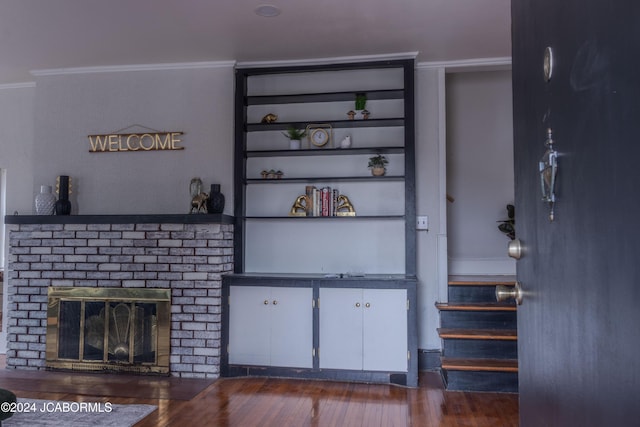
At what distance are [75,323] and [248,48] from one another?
273 centimetres

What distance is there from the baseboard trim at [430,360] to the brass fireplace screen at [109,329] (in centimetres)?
214

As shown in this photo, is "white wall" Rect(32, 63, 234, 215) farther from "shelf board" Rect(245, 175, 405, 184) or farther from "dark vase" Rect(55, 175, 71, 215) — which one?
"shelf board" Rect(245, 175, 405, 184)

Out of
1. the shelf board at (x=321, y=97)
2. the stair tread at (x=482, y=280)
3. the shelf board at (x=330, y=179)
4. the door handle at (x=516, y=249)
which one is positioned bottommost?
the stair tread at (x=482, y=280)

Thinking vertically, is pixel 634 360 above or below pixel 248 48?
below

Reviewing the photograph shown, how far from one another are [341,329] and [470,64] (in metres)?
2.54

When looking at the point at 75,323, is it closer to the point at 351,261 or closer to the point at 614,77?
the point at 351,261

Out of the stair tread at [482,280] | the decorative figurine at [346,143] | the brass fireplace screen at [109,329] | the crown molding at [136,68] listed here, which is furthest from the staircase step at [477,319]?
the crown molding at [136,68]

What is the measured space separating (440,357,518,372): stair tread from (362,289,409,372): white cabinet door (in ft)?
1.10

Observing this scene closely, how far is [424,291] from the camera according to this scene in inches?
162

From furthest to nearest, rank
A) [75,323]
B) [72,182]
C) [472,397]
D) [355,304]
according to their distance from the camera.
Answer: [72,182], [75,323], [355,304], [472,397]

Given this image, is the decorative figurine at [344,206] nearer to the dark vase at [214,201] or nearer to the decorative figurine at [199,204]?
the dark vase at [214,201]

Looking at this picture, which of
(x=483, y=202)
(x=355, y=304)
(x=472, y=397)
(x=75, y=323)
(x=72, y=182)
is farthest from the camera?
(x=483, y=202)

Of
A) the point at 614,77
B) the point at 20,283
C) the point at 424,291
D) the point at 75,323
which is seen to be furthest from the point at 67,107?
the point at 614,77

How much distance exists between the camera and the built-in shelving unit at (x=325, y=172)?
4.05 metres
